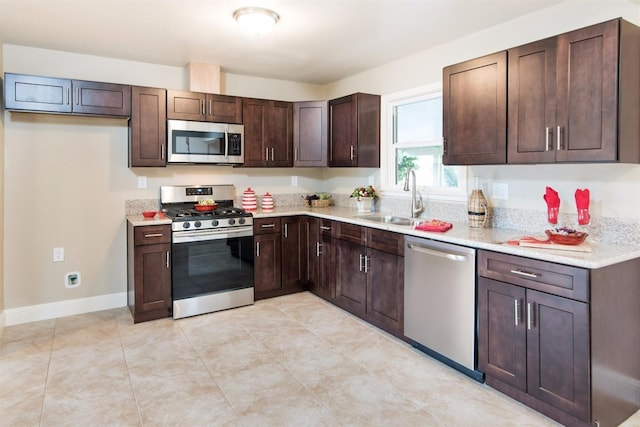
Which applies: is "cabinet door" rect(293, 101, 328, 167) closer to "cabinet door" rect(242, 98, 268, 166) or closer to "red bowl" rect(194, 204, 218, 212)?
"cabinet door" rect(242, 98, 268, 166)

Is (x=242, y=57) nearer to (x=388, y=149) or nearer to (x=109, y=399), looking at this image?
(x=388, y=149)

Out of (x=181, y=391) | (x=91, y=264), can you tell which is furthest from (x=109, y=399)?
(x=91, y=264)

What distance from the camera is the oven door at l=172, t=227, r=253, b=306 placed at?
12.4 feet

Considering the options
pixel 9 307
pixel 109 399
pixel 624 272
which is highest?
pixel 624 272

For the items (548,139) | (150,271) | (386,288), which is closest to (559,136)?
(548,139)

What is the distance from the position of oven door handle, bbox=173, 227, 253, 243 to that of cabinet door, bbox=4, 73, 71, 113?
1416 millimetres

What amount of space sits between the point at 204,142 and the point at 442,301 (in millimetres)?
2722

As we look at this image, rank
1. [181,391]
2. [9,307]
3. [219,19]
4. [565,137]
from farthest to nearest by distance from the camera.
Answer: [9,307]
[219,19]
[181,391]
[565,137]

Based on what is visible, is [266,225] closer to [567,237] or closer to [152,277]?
[152,277]

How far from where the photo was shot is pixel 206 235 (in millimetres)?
3877

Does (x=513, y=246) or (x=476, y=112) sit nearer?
(x=513, y=246)

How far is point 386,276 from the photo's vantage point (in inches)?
131

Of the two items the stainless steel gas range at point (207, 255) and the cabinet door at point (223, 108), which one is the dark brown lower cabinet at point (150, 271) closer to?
the stainless steel gas range at point (207, 255)

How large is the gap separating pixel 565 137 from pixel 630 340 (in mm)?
1160
